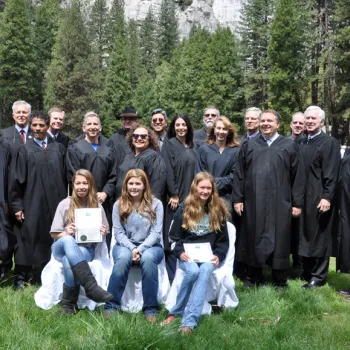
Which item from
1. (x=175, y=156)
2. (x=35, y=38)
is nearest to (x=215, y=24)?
(x=35, y=38)

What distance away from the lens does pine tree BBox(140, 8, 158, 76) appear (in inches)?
2721

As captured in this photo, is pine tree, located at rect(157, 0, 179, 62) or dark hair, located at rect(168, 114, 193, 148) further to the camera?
pine tree, located at rect(157, 0, 179, 62)

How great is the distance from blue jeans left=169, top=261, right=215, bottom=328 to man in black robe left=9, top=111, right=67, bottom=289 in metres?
2.22

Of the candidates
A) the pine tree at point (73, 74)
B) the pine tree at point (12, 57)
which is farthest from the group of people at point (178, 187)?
the pine tree at point (12, 57)

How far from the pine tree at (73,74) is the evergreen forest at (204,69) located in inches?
3.7

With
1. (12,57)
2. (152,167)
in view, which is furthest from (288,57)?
(152,167)

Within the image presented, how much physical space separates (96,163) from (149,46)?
220 feet

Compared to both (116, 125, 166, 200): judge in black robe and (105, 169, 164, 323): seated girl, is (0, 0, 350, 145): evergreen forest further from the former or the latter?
(105, 169, 164, 323): seated girl

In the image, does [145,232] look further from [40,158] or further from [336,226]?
[336,226]

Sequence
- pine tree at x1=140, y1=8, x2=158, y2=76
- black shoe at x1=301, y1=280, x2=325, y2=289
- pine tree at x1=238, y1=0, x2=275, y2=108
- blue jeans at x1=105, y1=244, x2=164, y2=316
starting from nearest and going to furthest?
blue jeans at x1=105, y1=244, x2=164, y2=316
black shoe at x1=301, y1=280, x2=325, y2=289
pine tree at x1=238, y1=0, x2=275, y2=108
pine tree at x1=140, y1=8, x2=158, y2=76

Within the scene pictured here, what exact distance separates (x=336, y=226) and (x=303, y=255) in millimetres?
595

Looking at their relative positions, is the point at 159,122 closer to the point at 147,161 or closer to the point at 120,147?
the point at 120,147

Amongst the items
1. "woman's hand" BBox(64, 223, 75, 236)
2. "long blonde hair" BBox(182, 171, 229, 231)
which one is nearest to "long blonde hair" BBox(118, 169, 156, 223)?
"long blonde hair" BBox(182, 171, 229, 231)

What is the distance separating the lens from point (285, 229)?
6.20 meters
